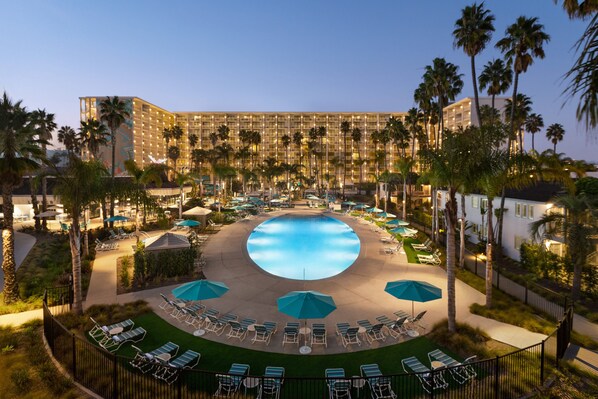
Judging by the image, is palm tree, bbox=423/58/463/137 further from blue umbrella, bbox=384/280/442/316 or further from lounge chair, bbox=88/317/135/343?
lounge chair, bbox=88/317/135/343

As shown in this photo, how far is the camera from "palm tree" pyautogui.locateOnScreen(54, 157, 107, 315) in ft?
39.3

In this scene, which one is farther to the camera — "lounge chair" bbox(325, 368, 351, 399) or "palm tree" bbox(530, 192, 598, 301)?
"palm tree" bbox(530, 192, 598, 301)

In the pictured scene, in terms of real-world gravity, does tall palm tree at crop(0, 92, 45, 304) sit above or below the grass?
above

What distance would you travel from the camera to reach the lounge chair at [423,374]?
801cm

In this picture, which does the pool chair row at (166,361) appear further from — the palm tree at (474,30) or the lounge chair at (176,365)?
the palm tree at (474,30)

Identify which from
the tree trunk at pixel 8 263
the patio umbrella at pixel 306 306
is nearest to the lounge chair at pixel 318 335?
the patio umbrella at pixel 306 306

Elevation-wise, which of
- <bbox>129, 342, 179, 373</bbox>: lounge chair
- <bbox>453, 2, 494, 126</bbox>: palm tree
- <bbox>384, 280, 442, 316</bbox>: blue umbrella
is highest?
<bbox>453, 2, 494, 126</bbox>: palm tree

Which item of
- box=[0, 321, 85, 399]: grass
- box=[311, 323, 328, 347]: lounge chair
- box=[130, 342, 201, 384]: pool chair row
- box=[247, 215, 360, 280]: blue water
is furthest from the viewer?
box=[247, 215, 360, 280]: blue water

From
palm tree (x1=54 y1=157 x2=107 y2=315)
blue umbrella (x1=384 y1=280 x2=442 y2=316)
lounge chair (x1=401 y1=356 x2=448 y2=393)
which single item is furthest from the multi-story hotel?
lounge chair (x1=401 y1=356 x2=448 y2=393)

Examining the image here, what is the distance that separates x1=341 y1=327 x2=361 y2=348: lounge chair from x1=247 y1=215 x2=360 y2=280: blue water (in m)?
8.80

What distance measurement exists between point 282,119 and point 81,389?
11468 cm

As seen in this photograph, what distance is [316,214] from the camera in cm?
4459

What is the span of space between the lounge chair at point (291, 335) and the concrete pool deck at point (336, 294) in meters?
0.16

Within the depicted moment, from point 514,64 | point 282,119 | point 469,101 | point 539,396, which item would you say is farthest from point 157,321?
point 282,119
